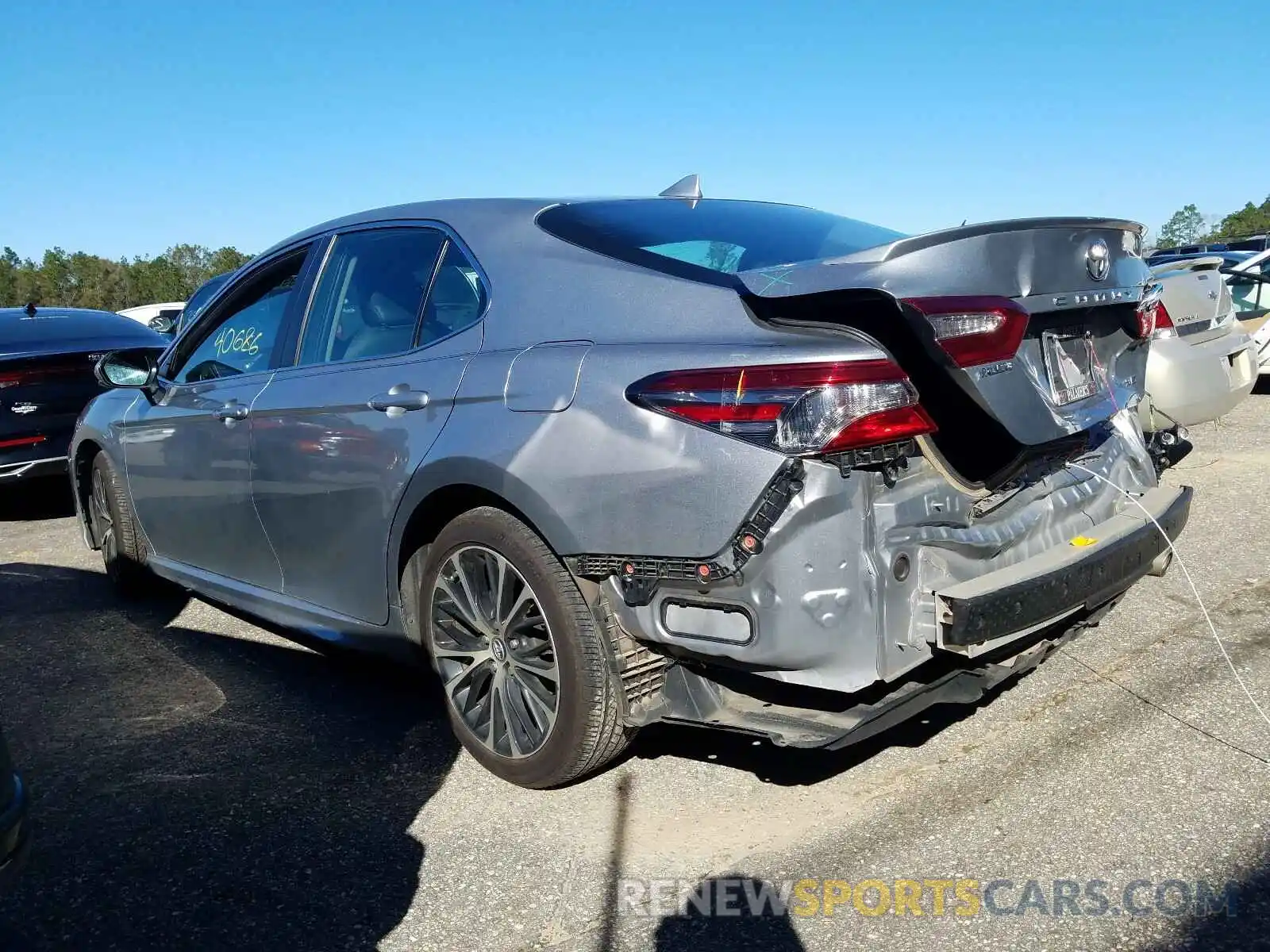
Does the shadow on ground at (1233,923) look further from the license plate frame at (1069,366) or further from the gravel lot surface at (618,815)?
the license plate frame at (1069,366)

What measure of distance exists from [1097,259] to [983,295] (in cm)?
60

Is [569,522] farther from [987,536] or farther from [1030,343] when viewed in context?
[1030,343]

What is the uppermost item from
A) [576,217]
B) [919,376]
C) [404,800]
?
[576,217]

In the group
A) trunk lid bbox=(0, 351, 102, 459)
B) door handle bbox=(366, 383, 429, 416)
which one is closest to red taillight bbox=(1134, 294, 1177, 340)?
door handle bbox=(366, 383, 429, 416)

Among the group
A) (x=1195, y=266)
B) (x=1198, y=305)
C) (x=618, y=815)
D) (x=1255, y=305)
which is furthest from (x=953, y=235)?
(x=1255, y=305)

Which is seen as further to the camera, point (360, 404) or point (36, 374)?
point (36, 374)

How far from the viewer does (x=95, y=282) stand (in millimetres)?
58562

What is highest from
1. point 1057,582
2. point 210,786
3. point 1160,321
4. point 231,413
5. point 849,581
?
point 1160,321

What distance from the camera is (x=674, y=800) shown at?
314 cm

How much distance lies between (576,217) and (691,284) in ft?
2.27

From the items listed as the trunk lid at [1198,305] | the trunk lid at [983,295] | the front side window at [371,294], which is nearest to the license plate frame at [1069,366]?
the trunk lid at [983,295]

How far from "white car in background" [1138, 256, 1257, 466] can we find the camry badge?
8.35 ft

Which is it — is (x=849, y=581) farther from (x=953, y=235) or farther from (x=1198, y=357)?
(x=1198, y=357)

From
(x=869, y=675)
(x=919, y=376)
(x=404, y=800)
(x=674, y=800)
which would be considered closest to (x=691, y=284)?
(x=919, y=376)
